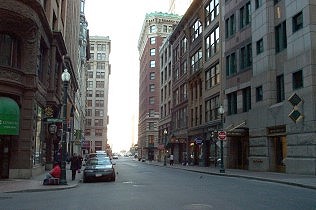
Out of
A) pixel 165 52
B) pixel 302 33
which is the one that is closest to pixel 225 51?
pixel 302 33

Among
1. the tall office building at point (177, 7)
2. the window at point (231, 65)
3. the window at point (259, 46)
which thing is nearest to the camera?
the window at point (259, 46)

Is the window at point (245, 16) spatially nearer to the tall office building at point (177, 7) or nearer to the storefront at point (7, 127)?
the storefront at point (7, 127)

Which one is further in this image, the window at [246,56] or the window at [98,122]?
the window at [98,122]

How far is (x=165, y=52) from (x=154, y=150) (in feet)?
122

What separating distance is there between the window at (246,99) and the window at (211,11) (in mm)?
12502

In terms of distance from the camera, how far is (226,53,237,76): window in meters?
40.4

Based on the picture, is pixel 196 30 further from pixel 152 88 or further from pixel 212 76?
pixel 152 88

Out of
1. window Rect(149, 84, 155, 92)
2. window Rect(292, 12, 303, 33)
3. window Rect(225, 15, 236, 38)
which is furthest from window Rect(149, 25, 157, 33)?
window Rect(292, 12, 303, 33)

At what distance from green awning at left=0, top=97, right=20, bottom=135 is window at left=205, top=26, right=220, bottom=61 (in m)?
26.7

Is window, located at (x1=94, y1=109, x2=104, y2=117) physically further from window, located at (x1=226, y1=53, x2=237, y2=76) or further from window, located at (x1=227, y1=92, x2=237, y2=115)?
window, located at (x1=227, y1=92, x2=237, y2=115)

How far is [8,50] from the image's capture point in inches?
1004

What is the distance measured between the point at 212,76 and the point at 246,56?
9.96m

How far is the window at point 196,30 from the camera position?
53.8 m

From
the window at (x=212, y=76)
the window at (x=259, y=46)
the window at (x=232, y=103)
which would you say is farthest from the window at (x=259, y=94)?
the window at (x=212, y=76)
